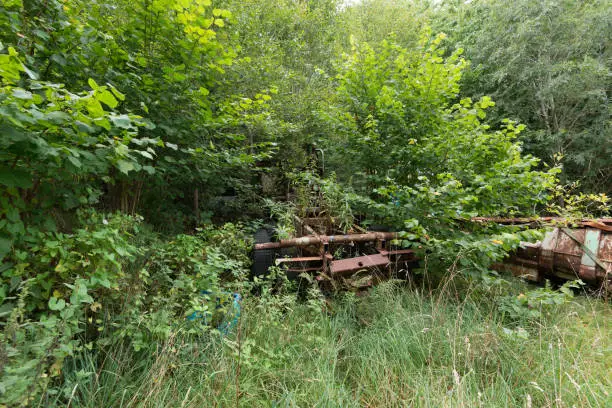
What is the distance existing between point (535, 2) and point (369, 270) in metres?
8.02

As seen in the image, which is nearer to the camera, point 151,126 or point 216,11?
point 151,126

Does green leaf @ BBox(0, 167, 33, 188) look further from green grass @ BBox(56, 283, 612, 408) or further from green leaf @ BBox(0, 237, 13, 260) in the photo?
green grass @ BBox(56, 283, 612, 408)

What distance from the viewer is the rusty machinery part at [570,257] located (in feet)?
9.84

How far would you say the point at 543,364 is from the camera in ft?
5.21

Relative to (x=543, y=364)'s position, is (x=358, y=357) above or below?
below

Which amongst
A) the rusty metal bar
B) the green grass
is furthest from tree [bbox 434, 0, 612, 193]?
the green grass

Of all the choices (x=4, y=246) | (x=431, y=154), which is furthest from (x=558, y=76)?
(x=4, y=246)

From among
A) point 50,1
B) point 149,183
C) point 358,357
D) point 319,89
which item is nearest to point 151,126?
point 50,1

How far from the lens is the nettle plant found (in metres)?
2.55

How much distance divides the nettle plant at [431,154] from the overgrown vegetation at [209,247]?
3cm

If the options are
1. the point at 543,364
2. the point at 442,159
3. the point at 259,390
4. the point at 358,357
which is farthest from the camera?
the point at 442,159

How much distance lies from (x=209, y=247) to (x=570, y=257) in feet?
14.8

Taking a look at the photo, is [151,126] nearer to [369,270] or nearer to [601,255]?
[369,270]

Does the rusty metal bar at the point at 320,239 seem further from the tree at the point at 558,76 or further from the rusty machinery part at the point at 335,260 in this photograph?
the tree at the point at 558,76
